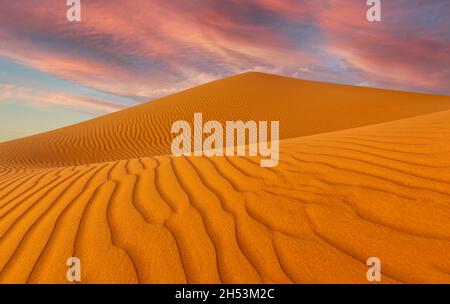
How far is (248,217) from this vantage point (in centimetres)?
241

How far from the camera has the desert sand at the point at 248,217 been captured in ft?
6.06

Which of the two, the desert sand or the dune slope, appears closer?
the desert sand

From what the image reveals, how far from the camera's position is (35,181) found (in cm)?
421

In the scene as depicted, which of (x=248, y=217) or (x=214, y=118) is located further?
(x=214, y=118)

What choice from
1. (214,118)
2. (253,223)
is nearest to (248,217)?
(253,223)

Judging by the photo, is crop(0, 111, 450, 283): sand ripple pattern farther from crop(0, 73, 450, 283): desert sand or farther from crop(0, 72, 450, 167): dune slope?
crop(0, 72, 450, 167): dune slope

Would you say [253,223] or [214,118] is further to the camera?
[214,118]

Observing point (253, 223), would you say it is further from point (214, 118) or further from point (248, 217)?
point (214, 118)

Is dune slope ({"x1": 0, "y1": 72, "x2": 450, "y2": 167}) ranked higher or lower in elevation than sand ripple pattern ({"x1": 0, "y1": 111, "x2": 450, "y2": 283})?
higher

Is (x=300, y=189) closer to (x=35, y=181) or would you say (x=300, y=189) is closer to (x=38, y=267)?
(x=38, y=267)

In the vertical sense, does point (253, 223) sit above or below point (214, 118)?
below

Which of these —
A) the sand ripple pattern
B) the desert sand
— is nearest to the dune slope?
the desert sand

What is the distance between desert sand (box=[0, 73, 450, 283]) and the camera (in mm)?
1847

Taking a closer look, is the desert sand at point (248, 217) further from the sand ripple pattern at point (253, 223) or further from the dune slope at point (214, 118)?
the dune slope at point (214, 118)
